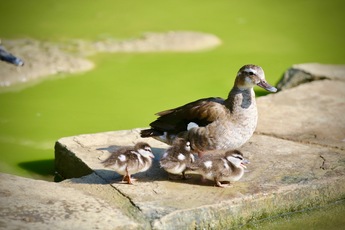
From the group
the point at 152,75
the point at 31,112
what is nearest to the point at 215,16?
the point at 152,75

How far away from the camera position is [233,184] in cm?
519

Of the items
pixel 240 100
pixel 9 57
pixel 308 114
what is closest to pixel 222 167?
pixel 240 100

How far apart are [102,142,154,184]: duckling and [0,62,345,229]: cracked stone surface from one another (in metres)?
0.10

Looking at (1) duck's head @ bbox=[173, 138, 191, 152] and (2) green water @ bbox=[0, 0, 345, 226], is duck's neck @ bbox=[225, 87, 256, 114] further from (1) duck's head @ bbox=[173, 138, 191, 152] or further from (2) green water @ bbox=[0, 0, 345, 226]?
(2) green water @ bbox=[0, 0, 345, 226]

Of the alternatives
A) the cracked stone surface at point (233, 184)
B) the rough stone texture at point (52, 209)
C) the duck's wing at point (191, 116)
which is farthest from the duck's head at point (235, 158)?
the rough stone texture at point (52, 209)

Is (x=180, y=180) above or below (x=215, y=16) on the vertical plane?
below

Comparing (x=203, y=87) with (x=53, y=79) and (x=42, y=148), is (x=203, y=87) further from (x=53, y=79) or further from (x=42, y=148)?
(x=42, y=148)

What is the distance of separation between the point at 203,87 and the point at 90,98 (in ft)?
4.68

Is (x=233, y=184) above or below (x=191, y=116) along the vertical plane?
below

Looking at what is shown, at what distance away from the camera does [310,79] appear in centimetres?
823

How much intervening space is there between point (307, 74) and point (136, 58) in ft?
7.92

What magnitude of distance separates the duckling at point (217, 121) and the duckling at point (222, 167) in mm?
252

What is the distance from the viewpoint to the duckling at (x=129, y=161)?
5090 millimetres

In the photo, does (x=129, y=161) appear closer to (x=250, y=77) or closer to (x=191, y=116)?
(x=191, y=116)
